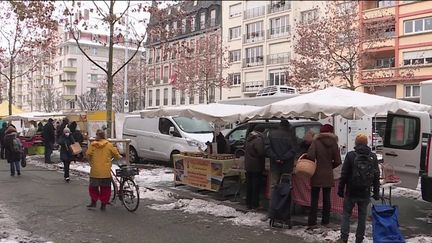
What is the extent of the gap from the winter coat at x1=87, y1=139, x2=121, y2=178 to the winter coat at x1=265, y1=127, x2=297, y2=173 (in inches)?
116

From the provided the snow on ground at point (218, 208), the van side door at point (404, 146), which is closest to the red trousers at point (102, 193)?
the snow on ground at point (218, 208)

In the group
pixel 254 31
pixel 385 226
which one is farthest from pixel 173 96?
pixel 385 226

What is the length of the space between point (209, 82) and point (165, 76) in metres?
25.6

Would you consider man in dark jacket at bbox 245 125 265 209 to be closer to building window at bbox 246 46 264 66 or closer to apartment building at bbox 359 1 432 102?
apartment building at bbox 359 1 432 102

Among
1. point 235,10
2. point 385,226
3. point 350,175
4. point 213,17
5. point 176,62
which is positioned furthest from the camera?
point 213,17

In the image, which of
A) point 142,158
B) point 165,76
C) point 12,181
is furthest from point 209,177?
point 165,76

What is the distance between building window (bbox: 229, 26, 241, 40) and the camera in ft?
190

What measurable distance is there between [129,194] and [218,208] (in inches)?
69.1

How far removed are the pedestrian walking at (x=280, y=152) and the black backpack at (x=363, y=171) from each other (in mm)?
1813

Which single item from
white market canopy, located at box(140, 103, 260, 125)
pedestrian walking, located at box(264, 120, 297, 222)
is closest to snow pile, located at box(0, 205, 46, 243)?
pedestrian walking, located at box(264, 120, 297, 222)

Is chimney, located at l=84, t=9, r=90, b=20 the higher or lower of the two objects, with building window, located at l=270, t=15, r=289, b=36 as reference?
lower

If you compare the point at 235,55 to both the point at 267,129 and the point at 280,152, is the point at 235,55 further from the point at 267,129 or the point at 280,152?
the point at 280,152

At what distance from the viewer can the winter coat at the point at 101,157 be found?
939cm

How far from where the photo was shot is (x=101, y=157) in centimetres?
943
